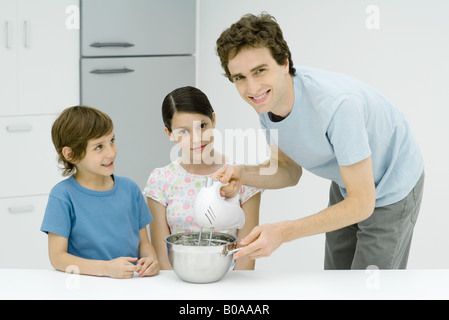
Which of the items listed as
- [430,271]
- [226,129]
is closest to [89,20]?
[226,129]

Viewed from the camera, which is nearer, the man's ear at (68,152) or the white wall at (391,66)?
the man's ear at (68,152)

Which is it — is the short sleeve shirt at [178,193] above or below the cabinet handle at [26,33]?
below

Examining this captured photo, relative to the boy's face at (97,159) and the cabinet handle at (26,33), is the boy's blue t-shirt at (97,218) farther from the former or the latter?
the cabinet handle at (26,33)

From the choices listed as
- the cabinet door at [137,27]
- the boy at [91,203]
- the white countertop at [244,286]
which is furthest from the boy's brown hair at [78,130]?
the cabinet door at [137,27]

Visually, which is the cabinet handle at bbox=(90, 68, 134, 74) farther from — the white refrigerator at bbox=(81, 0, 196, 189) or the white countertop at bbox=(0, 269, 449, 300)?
the white countertop at bbox=(0, 269, 449, 300)

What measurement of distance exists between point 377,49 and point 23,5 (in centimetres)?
150

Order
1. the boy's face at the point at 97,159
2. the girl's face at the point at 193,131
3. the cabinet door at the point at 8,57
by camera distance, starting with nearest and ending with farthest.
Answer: the boy's face at the point at 97,159 < the girl's face at the point at 193,131 < the cabinet door at the point at 8,57

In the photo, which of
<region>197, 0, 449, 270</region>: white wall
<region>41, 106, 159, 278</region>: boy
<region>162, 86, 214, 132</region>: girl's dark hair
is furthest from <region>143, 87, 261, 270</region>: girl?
<region>197, 0, 449, 270</region>: white wall

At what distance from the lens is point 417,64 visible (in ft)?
7.79

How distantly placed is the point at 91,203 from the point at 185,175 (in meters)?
0.35

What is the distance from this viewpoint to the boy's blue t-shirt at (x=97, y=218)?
1509mm

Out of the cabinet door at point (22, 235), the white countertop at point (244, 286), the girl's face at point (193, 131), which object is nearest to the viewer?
the white countertop at point (244, 286)

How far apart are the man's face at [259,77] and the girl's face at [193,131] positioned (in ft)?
0.85

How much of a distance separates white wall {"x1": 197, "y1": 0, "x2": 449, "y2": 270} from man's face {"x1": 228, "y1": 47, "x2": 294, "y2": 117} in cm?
103
